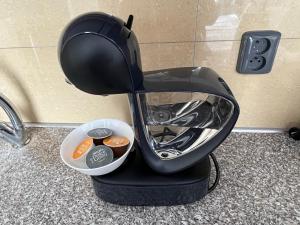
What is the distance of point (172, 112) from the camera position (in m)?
0.46

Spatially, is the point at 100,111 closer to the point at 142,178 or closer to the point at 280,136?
the point at 142,178

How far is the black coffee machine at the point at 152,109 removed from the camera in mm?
312

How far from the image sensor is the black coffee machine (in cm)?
31

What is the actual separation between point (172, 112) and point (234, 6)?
0.87 ft

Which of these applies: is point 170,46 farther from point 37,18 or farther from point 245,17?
point 37,18

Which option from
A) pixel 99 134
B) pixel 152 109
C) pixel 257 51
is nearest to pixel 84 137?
pixel 99 134

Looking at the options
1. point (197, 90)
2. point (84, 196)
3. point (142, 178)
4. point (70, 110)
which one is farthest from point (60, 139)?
point (197, 90)

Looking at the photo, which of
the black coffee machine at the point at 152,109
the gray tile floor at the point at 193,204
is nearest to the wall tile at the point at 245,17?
the black coffee machine at the point at 152,109

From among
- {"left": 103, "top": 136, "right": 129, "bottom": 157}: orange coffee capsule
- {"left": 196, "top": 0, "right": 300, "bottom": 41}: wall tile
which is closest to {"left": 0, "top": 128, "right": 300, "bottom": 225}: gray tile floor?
{"left": 103, "top": 136, "right": 129, "bottom": 157}: orange coffee capsule

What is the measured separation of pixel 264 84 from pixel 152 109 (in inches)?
12.2

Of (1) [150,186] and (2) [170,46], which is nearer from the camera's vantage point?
(1) [150,186]

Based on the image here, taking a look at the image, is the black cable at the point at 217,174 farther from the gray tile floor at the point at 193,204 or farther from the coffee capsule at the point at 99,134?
the coffee capsule at the point at 99,134

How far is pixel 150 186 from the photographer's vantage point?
1.32 feet

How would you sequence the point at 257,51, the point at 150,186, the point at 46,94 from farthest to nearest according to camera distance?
the point at 46,94 < the point at 257,51 < the point at 150,186
